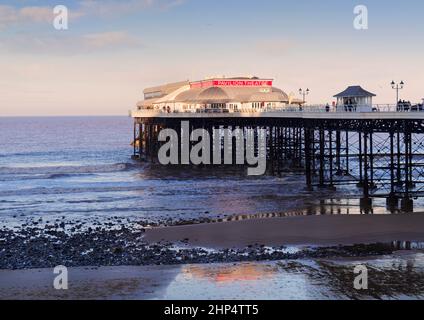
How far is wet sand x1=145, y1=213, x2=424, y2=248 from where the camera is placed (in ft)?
81.4

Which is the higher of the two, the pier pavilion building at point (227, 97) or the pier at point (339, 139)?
the pier pavilion building at point (227, 97)

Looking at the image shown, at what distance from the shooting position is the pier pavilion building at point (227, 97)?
64.9 m

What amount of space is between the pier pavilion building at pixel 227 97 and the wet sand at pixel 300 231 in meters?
32.7

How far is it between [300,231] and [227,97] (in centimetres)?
4057

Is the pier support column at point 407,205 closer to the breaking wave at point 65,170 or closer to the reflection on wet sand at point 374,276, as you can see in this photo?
the reflection on wet sand at point 374,276

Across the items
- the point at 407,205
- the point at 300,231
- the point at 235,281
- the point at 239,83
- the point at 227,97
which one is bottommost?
the point at 235,281

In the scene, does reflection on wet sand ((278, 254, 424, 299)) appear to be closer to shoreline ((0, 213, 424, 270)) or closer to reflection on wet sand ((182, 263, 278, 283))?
reflection on wet sand ((182, 263, 278, 283))

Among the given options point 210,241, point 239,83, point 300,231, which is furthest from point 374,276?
point 239,83

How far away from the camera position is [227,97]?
2598 inches

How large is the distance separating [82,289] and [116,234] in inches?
326

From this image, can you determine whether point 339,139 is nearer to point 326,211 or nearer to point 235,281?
point 326,211

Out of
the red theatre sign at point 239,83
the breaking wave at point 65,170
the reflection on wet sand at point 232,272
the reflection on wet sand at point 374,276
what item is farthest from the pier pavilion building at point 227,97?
the reflection on wet sand at point 232,272

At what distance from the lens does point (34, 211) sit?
35.5 m
